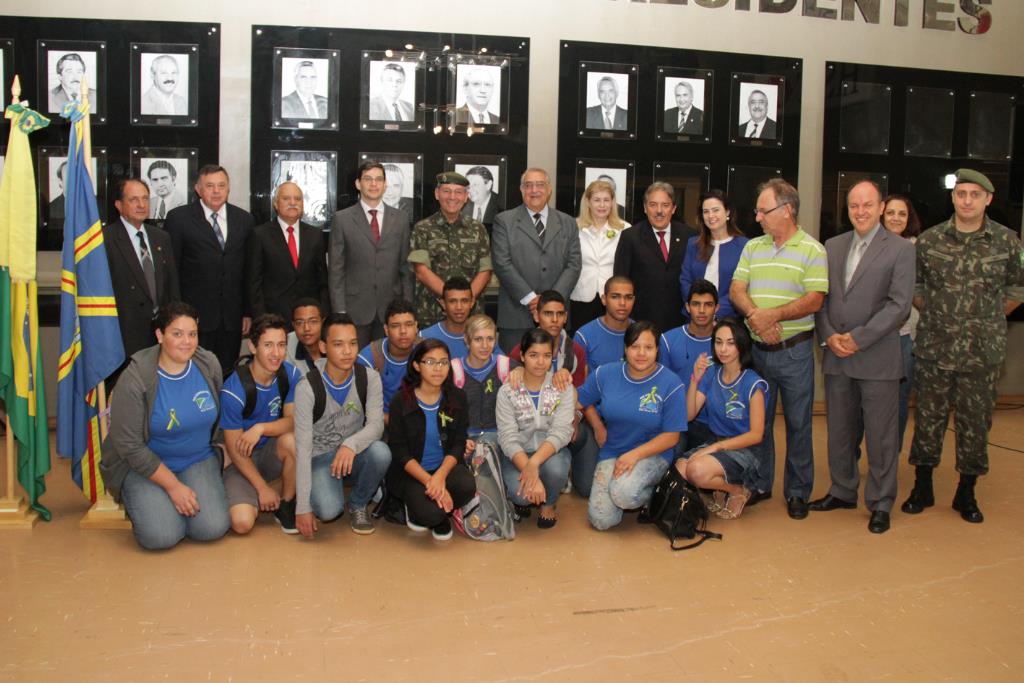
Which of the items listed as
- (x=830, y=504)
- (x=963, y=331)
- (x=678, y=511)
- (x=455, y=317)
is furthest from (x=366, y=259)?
(x=963, y=331)

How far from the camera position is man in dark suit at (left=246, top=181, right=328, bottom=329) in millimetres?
5551

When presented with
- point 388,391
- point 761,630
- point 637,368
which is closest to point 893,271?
point 637,368

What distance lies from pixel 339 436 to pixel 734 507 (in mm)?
2006

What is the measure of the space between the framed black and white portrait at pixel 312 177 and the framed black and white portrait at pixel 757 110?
2963 mm

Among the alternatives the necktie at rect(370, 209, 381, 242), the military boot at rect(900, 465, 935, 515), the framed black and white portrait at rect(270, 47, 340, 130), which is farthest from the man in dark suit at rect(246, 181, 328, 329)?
the military boot at rect(900, 465, 935, 515)

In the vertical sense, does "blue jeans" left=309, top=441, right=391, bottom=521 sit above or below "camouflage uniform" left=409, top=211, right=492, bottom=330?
below

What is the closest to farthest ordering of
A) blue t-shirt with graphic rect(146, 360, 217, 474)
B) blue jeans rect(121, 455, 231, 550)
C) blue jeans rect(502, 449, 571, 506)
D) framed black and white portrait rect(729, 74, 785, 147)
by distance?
blue jeans rect(121, 455, 231, 550)
blue t-shirt with graphic rect(146, 360, 217, 474)
blue jeans rect(502, 449, 571, 506)
framed black and white portrait rect(729, 74, 785, 147)

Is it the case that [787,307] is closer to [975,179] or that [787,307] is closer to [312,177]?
[975,179]

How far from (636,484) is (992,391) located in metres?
1.91

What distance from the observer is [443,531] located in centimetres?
444

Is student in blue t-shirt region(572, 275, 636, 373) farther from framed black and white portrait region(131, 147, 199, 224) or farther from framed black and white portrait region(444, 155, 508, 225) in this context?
framed black and white portrait region(131, 147, 199, 224)

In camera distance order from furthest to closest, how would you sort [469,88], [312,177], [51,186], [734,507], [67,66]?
1. [469,88]
2. [312,177]
3. [51,186]
4. [67,66]
5. [734,507]

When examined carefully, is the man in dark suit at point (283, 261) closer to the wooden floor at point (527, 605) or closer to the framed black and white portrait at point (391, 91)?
the framed black and white portrait at point (391, 91)

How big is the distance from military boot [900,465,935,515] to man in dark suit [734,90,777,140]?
308 cm
